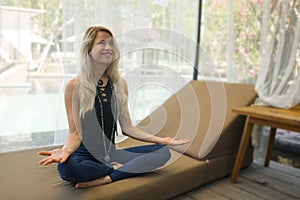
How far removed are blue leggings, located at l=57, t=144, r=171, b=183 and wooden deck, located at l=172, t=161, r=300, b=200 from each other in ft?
1.01

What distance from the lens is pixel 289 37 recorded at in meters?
1.79

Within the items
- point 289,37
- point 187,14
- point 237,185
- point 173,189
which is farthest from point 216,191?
point 187,14

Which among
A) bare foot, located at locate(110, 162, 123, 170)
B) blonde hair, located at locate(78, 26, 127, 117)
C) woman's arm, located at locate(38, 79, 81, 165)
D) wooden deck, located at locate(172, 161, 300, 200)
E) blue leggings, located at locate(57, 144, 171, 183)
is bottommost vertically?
wooden deck, located at locate(172, 161, 300, 200)

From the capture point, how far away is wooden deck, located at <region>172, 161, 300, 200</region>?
1.58 metres

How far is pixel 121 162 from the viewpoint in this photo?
1.43 metres

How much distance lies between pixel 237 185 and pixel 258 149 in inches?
19.0

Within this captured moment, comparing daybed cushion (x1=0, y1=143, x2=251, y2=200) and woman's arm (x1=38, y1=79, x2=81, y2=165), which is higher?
woman's arm (x1=38, y1=79, x2=81, y2=165)

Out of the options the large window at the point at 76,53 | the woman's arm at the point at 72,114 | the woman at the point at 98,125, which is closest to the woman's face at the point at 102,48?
the woman at the point at 98,125

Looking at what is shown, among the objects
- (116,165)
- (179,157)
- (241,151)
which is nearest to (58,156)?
(116,165)

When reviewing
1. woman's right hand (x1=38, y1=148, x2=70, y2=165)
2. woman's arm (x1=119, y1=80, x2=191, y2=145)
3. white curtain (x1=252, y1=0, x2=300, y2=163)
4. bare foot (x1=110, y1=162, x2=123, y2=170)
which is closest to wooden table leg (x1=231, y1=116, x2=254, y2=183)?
white curtain (x1=252, y1=0, x2=300, y2=163)

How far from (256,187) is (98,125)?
3.56 feet

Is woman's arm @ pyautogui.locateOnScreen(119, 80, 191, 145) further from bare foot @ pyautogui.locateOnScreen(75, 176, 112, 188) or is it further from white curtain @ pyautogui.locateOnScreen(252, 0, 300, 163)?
white curtain @ pyautogui.locateOnScreen(252, 0, 300, 163)

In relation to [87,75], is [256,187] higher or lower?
lower

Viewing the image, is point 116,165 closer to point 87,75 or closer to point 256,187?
point 87,75
